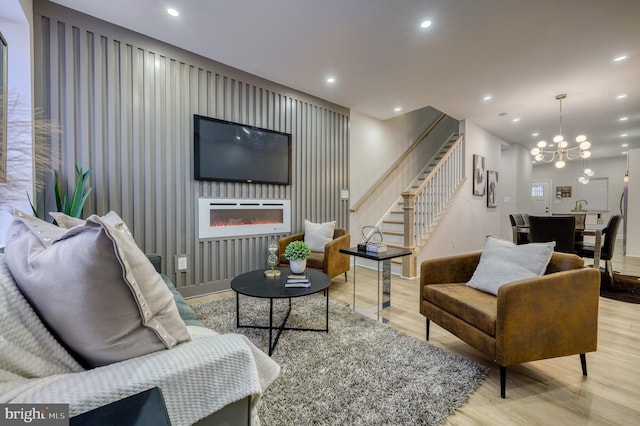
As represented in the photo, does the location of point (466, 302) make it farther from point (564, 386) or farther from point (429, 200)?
point (429, 200)

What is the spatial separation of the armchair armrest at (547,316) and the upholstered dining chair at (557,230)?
241cm

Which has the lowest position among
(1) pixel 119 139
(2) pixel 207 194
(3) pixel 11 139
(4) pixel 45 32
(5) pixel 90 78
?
(2) pixel 207 194

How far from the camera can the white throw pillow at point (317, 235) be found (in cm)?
363

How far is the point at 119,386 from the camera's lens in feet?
2.07

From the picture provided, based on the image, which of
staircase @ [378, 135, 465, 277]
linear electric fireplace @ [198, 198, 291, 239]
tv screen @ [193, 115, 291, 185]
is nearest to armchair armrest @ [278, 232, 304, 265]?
linear electric fireplace @ [198, 198, 291, 239]

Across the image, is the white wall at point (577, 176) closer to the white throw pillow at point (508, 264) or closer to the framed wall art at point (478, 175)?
the framed wall art at point (478, 175)

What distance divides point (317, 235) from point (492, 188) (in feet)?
15.0

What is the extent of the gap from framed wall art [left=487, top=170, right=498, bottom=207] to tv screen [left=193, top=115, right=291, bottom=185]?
4575mm

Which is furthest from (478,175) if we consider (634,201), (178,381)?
(178,381)

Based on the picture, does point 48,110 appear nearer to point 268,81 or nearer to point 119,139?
point 119,139

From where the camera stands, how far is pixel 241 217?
3.44m

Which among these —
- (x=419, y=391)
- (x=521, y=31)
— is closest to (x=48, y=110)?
(x=419, y=391)

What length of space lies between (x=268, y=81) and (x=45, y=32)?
6.85ft

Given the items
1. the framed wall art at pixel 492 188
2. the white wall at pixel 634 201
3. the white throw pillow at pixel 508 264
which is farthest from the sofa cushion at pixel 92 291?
the white wall at pixel 634 201
